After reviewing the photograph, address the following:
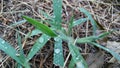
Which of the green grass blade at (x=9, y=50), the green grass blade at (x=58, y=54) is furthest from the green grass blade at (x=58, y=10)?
the green grass blade at (x=9, y=50)

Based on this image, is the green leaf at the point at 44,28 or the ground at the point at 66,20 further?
the ground at the point at 66,20

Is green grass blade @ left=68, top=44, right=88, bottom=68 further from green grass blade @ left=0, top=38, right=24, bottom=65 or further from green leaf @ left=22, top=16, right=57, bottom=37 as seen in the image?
green grass blade @ left=0, top=38, right=24, bottom=65

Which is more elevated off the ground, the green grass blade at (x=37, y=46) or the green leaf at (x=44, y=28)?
the green leaf at (x=44, y=28)

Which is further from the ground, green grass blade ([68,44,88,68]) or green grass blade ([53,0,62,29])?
green grass blade ([53,0,62,29])

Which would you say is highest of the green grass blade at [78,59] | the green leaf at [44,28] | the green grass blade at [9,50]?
the green leaf at [44,28]

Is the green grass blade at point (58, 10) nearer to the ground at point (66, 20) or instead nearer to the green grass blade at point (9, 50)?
the ground at point (66, 20)

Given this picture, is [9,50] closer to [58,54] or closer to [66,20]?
[58,54]

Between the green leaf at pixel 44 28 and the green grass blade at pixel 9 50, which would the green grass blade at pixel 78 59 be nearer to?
the green leaf at pixel 44 28

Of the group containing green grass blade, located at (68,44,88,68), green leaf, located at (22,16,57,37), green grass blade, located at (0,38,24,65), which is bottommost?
green grass blade, located at (68,44,88,68)

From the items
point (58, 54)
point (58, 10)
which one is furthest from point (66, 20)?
point (58, 54)

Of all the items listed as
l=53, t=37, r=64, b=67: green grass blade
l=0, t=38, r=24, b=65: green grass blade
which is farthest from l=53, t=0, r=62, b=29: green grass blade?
l=0, t=38, r=24, b=65: green grass blade
